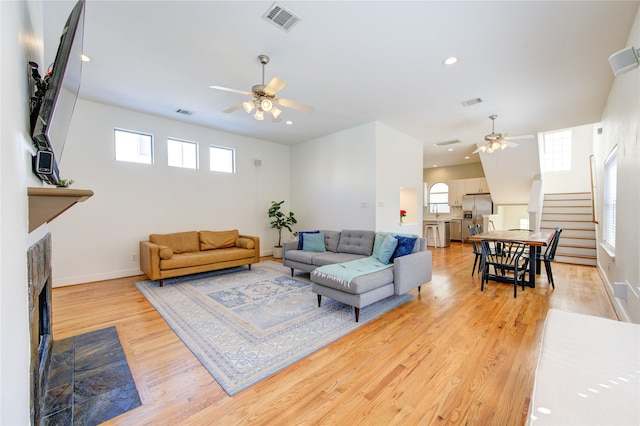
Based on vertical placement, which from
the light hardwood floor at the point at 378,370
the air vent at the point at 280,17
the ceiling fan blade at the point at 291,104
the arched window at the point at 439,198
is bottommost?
the light hardwood floor at the point at 378,370

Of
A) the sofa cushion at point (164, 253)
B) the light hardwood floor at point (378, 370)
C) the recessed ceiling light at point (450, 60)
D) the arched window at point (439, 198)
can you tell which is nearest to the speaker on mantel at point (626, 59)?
the recessed ceiling light at point (450, 60)

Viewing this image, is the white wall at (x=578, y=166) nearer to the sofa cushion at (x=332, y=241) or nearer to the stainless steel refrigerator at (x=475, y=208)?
the stainless steel refrigerator at (x=475, y=208)

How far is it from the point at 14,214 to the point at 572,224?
916 cm

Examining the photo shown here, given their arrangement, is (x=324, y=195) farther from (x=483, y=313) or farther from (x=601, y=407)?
(x=601, y=407)

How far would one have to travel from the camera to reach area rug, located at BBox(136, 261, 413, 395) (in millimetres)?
2180

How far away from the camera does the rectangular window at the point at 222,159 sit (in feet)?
19.5

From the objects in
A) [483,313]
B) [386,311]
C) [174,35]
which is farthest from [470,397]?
[174,35]

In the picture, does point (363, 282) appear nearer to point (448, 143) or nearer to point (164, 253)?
point (164, 253)

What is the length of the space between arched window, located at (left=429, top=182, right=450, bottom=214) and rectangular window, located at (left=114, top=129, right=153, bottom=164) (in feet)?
31.4

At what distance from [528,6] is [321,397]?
3646mm

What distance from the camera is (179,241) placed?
16.2 feet

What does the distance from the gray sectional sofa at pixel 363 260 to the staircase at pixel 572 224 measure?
4.56 meters

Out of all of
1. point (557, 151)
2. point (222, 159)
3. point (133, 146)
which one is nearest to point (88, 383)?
point (133, 146)

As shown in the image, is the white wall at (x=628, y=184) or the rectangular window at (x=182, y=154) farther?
the rectangular window at (x=182, y=154)
